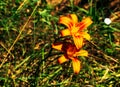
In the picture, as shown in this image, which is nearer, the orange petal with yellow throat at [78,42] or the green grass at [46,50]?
the orange petal with yellow throat at [78,42]

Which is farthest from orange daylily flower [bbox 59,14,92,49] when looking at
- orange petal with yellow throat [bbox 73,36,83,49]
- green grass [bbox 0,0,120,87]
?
green grass [bbox 0,0,120,87]

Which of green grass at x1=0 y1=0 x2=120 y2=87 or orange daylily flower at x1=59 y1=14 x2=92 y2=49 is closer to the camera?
orange daylily flower at x1=59 y1=14 x2=92 y2=49

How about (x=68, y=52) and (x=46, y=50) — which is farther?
(x=46, y=50)

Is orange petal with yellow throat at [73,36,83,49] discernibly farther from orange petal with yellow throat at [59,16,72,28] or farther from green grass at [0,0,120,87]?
green grass at [0,0,120,87]

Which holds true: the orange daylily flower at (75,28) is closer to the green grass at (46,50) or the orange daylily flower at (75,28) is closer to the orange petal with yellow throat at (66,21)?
the orange petal with yellow throat at (66,21)

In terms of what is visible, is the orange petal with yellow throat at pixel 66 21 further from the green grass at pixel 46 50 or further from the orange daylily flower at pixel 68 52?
the green grass at pixel 46 50

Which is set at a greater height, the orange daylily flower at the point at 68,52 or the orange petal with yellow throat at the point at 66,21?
the orange petal with yellow throat at the point at 66,21

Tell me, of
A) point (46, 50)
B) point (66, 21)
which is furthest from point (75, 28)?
point (46, 50)

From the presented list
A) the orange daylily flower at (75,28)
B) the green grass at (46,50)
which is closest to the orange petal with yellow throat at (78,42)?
the orange daylily flower at (75,28)

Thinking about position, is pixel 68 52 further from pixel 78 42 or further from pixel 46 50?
pixel 46 50
